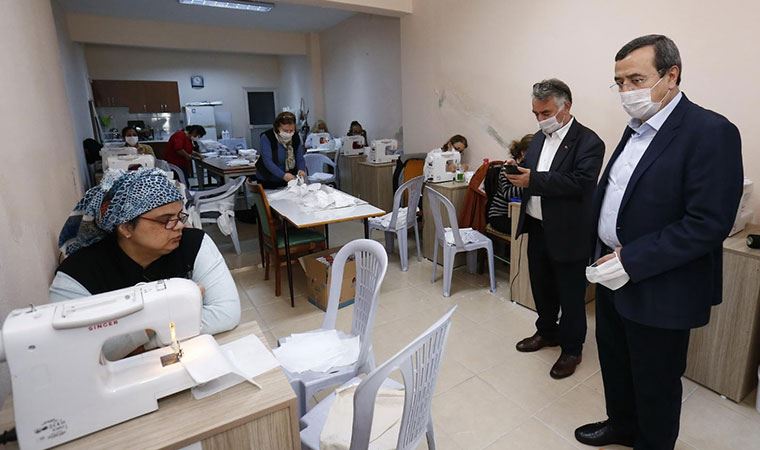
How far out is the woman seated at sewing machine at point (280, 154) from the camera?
386 cm

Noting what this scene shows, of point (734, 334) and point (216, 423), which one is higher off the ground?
point (216, 423)

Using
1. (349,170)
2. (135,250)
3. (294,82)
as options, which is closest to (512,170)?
(135,250)

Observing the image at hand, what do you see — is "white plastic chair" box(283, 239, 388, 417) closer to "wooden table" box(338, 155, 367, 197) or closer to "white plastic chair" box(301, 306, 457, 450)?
"white plastic chair" box(301, 306, 457, 450)

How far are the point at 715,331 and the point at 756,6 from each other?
1712 mm

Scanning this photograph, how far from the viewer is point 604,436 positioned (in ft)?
5.85

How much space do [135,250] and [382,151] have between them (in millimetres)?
4126

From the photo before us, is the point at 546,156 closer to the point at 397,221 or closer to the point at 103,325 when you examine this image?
the point at 397,221

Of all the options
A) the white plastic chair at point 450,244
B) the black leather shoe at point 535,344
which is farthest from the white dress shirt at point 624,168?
the white plastic chair at point 450,244

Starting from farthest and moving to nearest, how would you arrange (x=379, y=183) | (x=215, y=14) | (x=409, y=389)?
(x=215, y=14) → (x=379, y=183) → (x=409, y=389)

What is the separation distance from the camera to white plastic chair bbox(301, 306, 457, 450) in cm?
100

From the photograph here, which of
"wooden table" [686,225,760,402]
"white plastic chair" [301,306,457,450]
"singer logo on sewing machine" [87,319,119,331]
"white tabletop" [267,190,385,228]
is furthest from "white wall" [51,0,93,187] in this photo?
"wooden table" [686,225,760,402]

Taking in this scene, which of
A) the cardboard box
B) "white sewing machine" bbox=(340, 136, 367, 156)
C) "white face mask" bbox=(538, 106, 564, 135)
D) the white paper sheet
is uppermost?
"white face mask" bbox=(538, 106, 564, 135)

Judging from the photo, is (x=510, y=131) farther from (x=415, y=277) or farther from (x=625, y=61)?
(x=625, y=61)

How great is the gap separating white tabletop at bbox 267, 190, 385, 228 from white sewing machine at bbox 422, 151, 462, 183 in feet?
2.86
